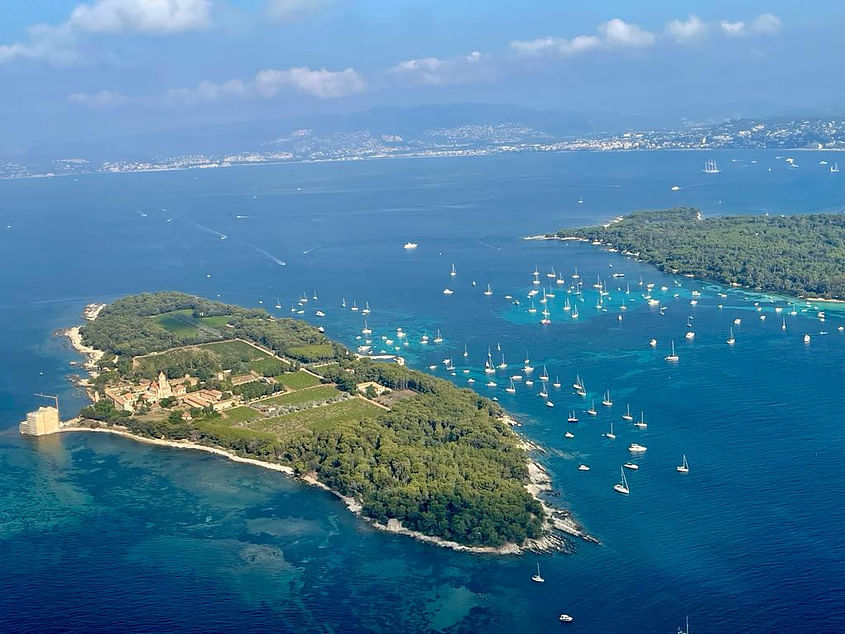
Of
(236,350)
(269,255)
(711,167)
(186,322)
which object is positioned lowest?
(236,350)

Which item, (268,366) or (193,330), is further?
(193,330)

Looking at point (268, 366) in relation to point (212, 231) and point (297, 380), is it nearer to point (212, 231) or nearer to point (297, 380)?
point (297, 380)

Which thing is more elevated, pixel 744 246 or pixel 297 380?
pixel 744 246

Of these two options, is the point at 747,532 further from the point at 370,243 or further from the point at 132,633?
the point at 370,243

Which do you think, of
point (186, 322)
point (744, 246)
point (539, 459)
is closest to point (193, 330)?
point (186, 322)

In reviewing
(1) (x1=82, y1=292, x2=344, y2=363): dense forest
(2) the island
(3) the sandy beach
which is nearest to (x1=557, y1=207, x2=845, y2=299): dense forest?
(2) the island

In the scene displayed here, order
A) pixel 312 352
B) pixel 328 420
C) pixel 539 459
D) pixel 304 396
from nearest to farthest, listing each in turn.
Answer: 1. pixel 539 459
2. pixel 328 420
3. pixel 304 396
4. pixel 312 352

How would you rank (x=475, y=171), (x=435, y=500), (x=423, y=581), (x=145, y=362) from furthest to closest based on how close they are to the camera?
(x=475, y=171)
(x=145, y=362)
(x=435, y=500)
(x=423, y=581)

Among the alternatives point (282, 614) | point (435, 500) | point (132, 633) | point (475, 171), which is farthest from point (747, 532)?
point (475, 171)
